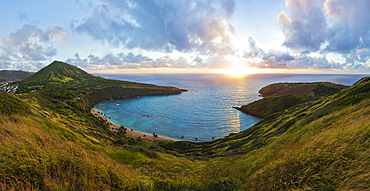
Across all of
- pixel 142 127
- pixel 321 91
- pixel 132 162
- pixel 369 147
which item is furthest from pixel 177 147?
pixel 321 91

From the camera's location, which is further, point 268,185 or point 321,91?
point 321,91

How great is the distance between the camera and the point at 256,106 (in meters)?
78.7

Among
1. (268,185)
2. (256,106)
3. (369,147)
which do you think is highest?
(369,147)

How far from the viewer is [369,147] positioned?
6.00 meters

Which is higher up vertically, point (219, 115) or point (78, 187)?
point (78, 187)

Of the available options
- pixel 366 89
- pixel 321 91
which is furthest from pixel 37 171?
pixel 321 91

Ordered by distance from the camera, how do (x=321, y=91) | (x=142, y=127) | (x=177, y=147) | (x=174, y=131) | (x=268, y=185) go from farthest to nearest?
(x=321, y=91) → (x=142, y=127) → (x=174, y=131) → (x=177, y=147) → (x=268, y=185)

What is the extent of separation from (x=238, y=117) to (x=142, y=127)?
43644mm

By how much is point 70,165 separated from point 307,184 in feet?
31.1

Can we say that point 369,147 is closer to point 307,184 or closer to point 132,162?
point 307,184

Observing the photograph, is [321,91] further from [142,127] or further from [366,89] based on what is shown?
[142,127]

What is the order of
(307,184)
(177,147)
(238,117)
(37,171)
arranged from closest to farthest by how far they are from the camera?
1. (37,171)
2. (307,184)
3. (177,147)
4. (238,117)

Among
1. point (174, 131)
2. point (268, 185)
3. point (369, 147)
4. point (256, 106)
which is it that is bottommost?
point (174, 131)

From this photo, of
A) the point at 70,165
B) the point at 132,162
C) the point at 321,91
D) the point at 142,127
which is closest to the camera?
the point at 70,165
